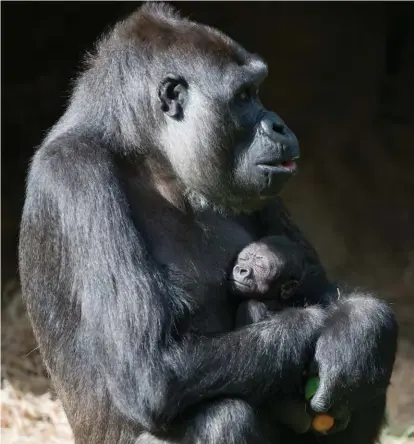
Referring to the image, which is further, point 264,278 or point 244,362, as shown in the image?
point 264,278

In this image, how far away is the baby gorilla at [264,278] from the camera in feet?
15.0

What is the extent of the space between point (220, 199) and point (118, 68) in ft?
2.71

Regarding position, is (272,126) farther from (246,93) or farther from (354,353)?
(354,353)

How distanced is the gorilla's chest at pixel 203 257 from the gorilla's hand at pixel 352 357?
574 mm

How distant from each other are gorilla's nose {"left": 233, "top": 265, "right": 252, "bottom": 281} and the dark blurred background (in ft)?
13.2

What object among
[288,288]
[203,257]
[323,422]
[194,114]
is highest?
[194,114]

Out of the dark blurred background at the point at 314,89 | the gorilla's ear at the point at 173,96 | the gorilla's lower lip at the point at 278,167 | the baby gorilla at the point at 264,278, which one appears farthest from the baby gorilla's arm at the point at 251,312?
the dark blurred background at the point at 314,89

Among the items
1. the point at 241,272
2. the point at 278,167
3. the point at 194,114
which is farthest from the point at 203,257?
the point at 194,114

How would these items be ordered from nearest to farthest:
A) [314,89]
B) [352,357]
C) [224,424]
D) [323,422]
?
[224,424]
[352,357]
[323,422]
[314,89]

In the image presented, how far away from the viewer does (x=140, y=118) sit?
173 inches

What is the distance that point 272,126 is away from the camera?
14.4 feet

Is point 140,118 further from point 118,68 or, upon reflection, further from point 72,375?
point 72,375

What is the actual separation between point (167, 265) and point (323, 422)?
3.49 ft

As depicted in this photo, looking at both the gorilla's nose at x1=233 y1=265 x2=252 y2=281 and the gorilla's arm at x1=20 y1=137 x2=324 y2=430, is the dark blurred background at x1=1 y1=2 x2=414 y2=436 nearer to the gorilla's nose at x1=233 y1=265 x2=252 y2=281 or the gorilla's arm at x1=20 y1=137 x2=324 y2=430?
the gorilla's nose at x1=233 y1=265 x2=252 y2=281
